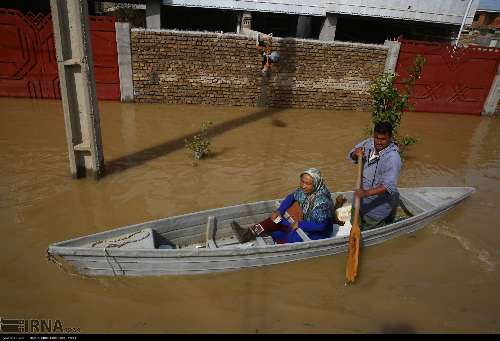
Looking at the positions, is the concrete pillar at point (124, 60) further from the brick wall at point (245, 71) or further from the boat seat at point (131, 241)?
the boat seat at point (131, 241)

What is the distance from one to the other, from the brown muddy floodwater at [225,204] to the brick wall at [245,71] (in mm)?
1166

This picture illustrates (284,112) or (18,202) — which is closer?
(18,202)

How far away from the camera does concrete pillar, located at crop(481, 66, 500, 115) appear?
1233 cm

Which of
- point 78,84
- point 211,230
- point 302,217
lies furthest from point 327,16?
point 211,230

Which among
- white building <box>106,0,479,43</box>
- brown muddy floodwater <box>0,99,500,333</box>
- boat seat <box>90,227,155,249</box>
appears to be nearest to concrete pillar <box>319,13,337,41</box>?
white building <box>106,0,479,43</box>

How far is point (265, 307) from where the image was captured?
409 centimetres

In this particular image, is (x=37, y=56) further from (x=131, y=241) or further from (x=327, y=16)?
(x=327, y=16)

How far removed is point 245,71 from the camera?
35.7ft

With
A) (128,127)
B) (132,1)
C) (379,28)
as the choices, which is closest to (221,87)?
(128,127)

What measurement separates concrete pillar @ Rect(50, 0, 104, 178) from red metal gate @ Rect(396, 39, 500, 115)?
975 cm

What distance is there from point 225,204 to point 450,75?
10219 mm

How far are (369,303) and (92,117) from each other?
5.12 m

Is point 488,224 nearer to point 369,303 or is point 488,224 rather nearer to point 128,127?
point 369,303

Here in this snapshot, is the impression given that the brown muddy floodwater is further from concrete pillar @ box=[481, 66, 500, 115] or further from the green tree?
concrete pillar @ box=[481, 66, 500, 115]
